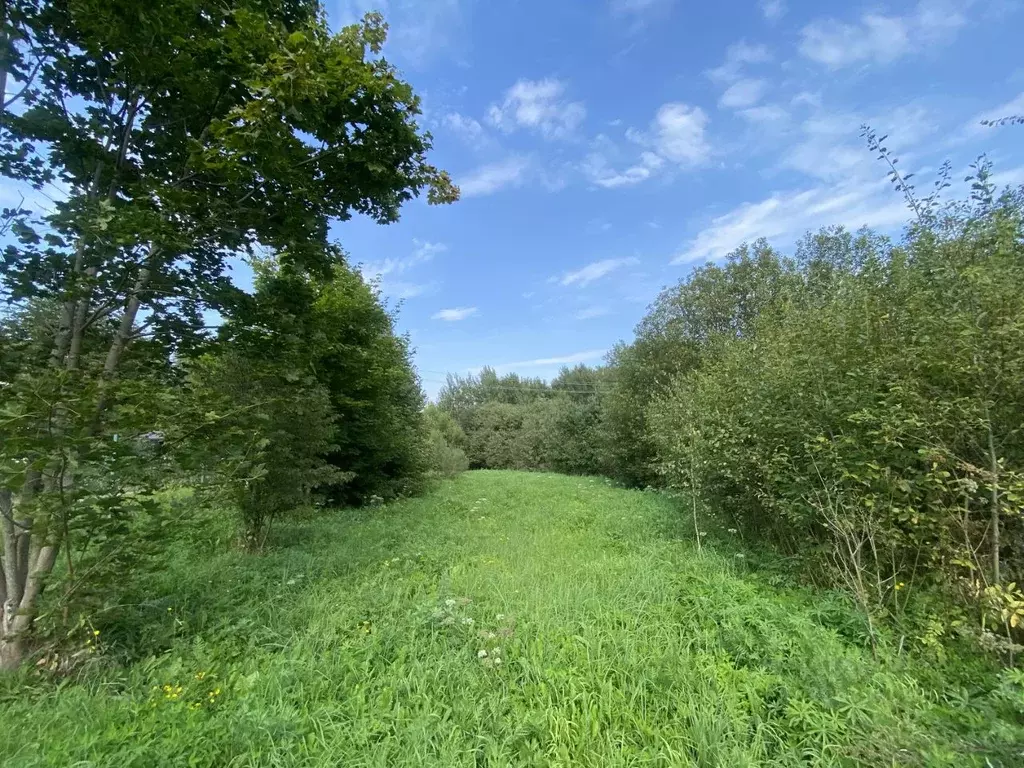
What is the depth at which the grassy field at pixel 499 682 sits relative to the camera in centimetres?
221

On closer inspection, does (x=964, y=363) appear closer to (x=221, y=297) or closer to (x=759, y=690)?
(x=759, y=690)

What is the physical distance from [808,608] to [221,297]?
18.1ft

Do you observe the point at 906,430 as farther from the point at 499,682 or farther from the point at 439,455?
the point at 439,455

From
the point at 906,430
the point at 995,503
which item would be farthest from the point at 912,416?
the point at 995,503

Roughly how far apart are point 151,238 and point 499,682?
376 centimetres

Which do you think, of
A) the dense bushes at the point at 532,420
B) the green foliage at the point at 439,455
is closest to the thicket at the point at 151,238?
the green foliage at the point at 439,455

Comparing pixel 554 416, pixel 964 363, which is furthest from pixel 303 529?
pixel 554 416

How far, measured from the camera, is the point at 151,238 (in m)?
3.00

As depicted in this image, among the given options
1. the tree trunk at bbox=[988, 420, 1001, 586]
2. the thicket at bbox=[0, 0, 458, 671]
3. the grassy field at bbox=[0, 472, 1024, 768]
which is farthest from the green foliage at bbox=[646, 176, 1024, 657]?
the thicket at bbox=[0, 0, 458, 671]

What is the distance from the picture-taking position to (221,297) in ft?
12.2

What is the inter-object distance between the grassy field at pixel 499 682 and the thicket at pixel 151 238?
654 mm

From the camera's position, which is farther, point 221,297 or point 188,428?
point 221,297

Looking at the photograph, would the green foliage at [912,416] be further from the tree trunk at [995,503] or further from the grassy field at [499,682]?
the grassy field at [499,682]

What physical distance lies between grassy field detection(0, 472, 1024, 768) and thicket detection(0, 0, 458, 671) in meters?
0.65
